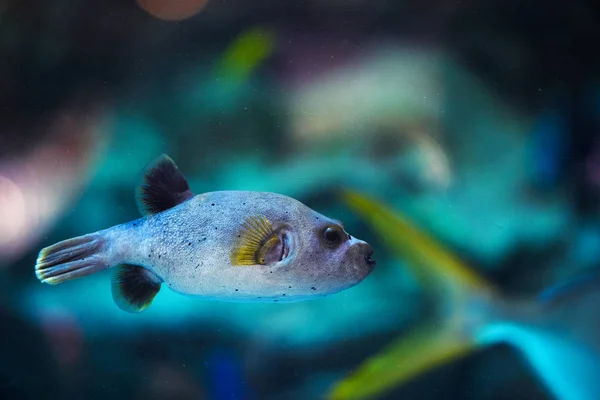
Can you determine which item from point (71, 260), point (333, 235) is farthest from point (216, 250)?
point (71, 260)

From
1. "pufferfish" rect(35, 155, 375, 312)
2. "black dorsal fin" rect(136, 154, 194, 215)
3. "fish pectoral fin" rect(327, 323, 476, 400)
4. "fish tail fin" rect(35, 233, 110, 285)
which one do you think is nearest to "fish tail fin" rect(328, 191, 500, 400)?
"fish pectoral fin" rect(327, 323, 476, 400)

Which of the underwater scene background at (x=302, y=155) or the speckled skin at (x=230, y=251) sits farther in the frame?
the underwater scene background at (x=302, y=155)

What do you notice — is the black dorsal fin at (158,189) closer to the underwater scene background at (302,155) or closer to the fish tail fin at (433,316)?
the underwater scene background at (302,155)

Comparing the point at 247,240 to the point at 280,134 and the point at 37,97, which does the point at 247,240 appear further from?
the point at 37,97

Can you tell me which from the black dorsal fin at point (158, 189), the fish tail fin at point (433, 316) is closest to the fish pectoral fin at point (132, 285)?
the black dorsal fin at point (158, 189)

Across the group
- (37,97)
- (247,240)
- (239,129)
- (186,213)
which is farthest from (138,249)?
(37,97)

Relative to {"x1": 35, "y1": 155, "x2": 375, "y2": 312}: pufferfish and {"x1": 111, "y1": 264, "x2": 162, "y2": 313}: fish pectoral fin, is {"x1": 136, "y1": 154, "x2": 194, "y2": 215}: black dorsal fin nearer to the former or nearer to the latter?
{"x1": 35, "y1": 155, "x2": 375, "y2": 312}: pufferfish

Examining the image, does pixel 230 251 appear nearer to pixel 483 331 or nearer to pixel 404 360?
pixel 404 360
